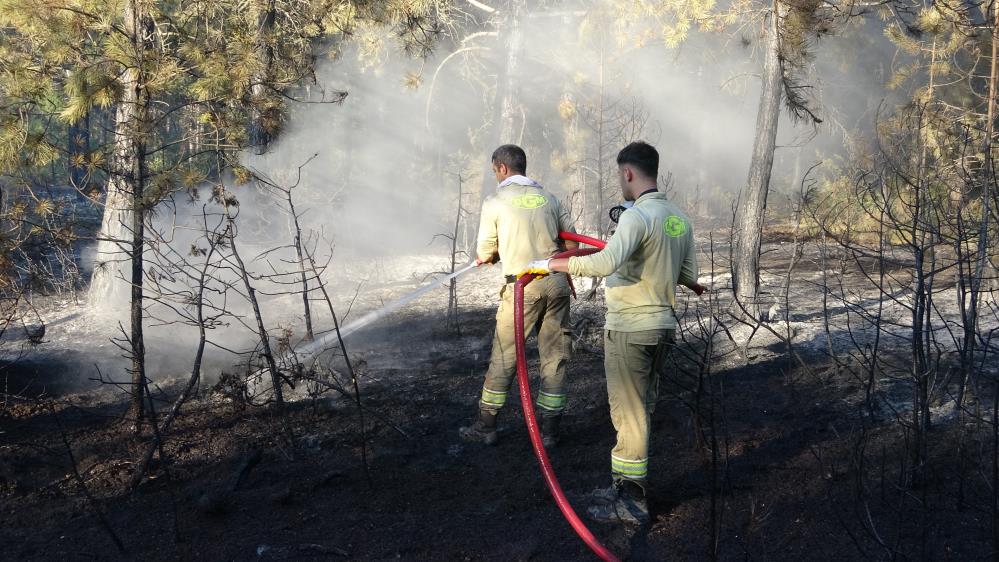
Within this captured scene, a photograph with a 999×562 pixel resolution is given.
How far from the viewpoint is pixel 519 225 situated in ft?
18.3

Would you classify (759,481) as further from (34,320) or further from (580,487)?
(34,320)

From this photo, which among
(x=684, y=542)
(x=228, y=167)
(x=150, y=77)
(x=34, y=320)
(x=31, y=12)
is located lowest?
(x=684, y=542)

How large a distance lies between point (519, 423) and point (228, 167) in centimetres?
304

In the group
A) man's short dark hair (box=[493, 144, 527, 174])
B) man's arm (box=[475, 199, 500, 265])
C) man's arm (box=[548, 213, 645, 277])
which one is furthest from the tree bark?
man's arm (box=[548, 213, 645, 277])

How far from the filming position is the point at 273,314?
39.2 ft

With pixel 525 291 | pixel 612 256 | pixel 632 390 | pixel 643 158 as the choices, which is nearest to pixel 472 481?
pixel 632 390

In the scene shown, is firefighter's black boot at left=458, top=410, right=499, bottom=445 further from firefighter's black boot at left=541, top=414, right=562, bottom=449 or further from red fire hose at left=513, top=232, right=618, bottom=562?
red fire hose at left=513, top=232, right=618, bottom=562

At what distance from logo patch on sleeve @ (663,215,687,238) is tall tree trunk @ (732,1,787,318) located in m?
5.17

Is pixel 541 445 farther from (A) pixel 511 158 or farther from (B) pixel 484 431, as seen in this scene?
(A) pixel 511 158

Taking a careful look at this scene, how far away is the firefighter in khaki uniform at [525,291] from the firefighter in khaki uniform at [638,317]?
49.2 inches

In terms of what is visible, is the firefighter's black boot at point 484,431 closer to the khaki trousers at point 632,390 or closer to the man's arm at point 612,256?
the khaki trousers at point 632,390

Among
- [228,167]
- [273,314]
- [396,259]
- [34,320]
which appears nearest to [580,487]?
[228,167]

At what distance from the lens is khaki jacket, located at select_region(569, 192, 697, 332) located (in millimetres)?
4164

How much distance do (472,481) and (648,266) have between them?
182 centimetres
